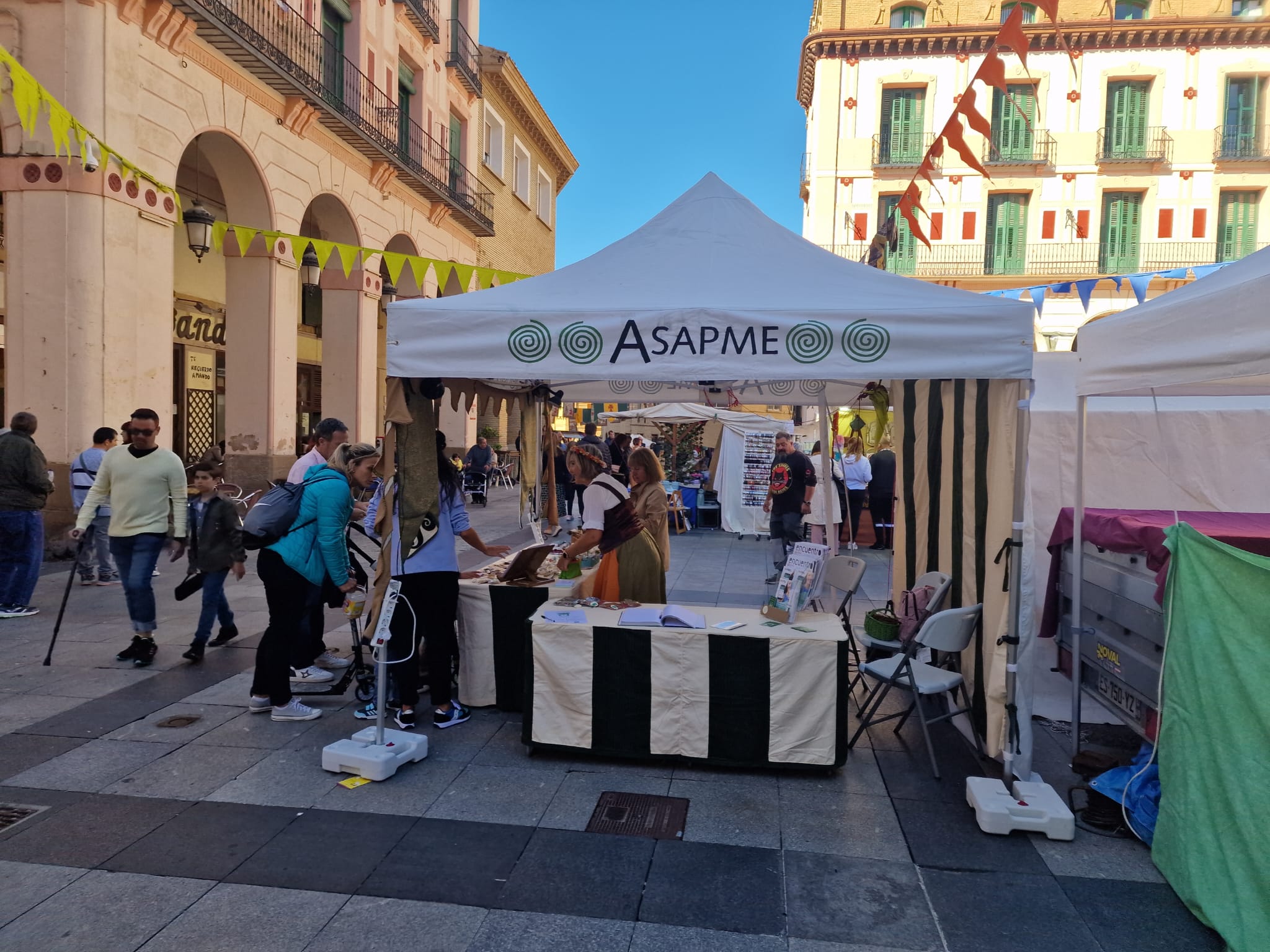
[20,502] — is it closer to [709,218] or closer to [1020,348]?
[709,218]

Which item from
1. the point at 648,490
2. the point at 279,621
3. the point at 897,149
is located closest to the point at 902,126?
the point at 897,149

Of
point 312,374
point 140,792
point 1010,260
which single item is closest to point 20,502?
point 140,792

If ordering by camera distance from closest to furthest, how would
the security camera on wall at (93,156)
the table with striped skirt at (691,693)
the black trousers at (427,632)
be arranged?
the table with striped skirt at (691,693) < the black trousers at (427,632) < the security camera on wall at (93,156)

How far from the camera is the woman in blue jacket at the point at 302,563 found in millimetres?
5051

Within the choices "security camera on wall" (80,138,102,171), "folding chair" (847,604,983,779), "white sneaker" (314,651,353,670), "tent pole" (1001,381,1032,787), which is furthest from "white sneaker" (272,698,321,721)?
"security camera on wall" (80,138,102,171)

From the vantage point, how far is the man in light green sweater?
617cm

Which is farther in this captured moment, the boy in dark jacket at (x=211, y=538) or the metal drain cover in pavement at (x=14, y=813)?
the boy in dark jacket at (x=211, y=538)

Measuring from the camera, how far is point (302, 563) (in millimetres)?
5086

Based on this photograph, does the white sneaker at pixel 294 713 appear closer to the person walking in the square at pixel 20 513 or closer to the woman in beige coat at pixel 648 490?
Answer: the woman in beige coat at pixel 648 490

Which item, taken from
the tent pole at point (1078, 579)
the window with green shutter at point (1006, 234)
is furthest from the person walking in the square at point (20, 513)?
the window with green shutter at point (1006, 234)

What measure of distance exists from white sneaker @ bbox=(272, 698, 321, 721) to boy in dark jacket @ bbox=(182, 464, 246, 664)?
130cm

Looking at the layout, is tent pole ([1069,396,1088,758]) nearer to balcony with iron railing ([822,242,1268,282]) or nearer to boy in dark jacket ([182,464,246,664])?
boy in dark jacket ([182,464,246,664])

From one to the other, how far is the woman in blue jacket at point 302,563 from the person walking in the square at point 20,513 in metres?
3.72

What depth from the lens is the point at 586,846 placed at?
11.9ft
